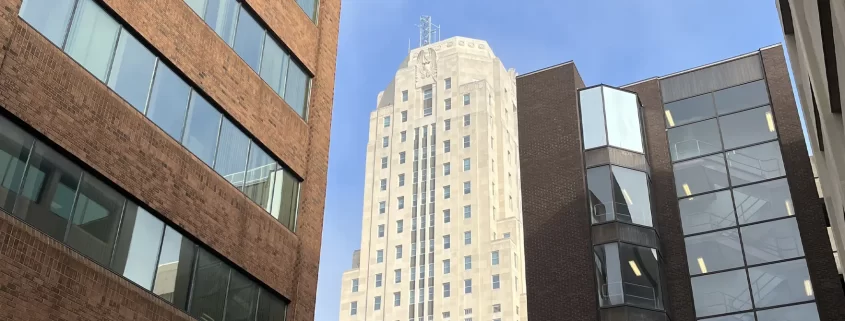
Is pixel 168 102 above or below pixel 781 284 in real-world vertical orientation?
below

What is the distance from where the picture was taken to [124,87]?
17.3 m

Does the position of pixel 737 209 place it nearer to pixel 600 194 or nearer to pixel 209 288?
pixel 600 194

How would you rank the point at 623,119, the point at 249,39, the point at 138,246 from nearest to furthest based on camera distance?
the point at 138,246 → the point at 249,39 → the point at 623,119

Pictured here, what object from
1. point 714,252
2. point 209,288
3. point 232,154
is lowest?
point 209,288

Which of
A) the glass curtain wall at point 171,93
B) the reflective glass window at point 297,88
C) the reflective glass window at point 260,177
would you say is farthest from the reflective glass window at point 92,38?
the reflective glass window at point 297,88

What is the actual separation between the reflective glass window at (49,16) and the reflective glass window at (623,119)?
22.7 m

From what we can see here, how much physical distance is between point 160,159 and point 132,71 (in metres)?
1.84

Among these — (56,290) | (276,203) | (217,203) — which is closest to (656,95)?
(276,203)

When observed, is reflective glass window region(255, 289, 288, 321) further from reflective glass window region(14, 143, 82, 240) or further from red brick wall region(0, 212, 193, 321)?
reflective glass window region(14, 143, 82, 240)

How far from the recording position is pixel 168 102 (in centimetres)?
1845

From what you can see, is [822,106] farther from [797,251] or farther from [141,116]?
[797,251]

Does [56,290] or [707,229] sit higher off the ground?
[707,229]

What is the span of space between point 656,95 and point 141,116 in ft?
80.3

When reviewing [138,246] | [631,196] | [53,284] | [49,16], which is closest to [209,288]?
[138,246]
